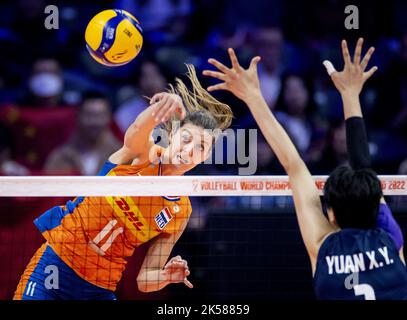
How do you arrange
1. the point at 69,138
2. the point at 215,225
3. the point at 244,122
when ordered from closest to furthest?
1. the point at 215,225
2. the point at 69,138
3. the point at 244,122

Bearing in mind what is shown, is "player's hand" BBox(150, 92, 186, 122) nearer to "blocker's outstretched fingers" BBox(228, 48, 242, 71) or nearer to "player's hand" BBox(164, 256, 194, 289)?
"blocker's outstretched fingers" BBox(228, 48, 242, 71)

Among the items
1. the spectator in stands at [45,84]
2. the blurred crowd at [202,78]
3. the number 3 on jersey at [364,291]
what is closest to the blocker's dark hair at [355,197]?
the number 3 on jersey at [364,291]

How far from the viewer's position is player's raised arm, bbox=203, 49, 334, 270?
3695mm

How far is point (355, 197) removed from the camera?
11.7 feet

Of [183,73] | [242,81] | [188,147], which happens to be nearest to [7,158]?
[183,73]

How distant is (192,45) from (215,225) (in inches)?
104

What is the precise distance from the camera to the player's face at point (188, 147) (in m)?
5.14

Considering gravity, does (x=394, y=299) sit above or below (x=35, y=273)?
below

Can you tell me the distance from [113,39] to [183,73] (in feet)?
8.23

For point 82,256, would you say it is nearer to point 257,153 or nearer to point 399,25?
point 257,153

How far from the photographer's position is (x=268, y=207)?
641 centimetres

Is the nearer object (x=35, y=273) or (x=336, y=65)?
(x=35, y=273)

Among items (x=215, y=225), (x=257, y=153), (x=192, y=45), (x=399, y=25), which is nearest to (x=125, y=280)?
(x=215, y=225)

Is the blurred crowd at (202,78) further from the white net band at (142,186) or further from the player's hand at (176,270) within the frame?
the white net band at (142,186)
